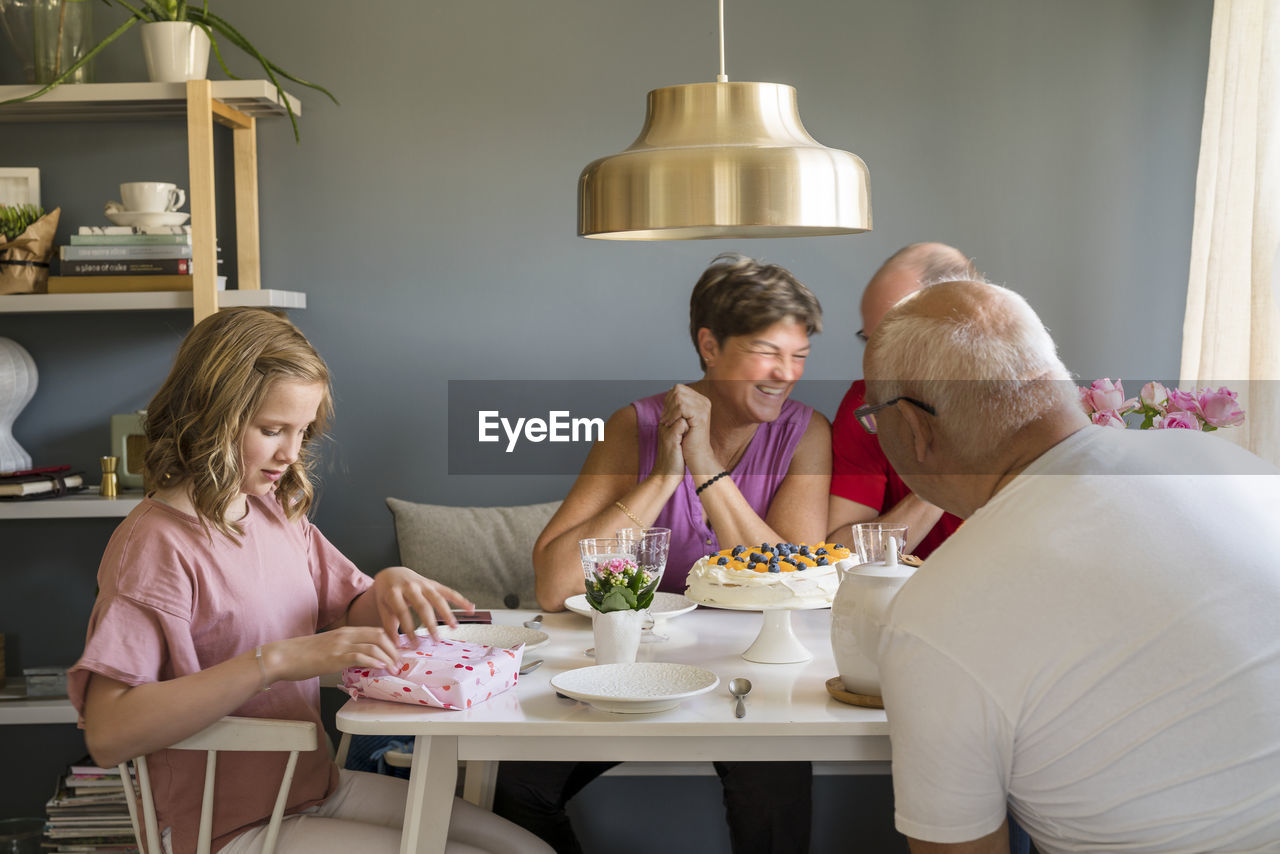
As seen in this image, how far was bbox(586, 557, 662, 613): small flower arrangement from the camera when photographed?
1.61m

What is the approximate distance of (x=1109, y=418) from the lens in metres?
1.73

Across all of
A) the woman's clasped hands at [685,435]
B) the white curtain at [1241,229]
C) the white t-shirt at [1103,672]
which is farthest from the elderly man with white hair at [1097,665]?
the white curtain at [1241,229]

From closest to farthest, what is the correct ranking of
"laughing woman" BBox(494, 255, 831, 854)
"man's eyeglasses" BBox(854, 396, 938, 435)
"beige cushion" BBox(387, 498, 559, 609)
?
"man's eyeglasses" BBox(854, 396, 938, 435) < "laughing woman" BBox(494, 255, 831, 854) < "beige cushion" BBox(387, 498, 559, 609)

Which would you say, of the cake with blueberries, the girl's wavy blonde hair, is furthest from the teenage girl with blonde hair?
the cake with blueberries

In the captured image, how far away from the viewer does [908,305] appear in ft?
4.40

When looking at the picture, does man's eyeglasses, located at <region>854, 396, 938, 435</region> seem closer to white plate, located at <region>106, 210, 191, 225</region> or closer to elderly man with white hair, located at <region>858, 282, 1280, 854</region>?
elderly man with white hair, located at <region>858, 282, 1280, 854</region>

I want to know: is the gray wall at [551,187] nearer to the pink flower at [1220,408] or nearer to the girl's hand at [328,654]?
the pink flower at [1220,408]

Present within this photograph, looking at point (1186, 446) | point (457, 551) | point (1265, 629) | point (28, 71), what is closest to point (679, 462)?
point (457, 551)

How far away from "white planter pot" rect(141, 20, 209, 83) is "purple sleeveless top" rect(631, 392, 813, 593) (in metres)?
1.30

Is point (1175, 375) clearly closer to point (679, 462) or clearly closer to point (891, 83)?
point (891, 83)

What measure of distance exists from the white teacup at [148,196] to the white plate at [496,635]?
1.40m

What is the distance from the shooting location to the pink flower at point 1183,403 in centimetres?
176

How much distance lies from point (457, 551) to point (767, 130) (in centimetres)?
156

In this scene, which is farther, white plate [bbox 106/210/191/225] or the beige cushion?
the beige cushion
